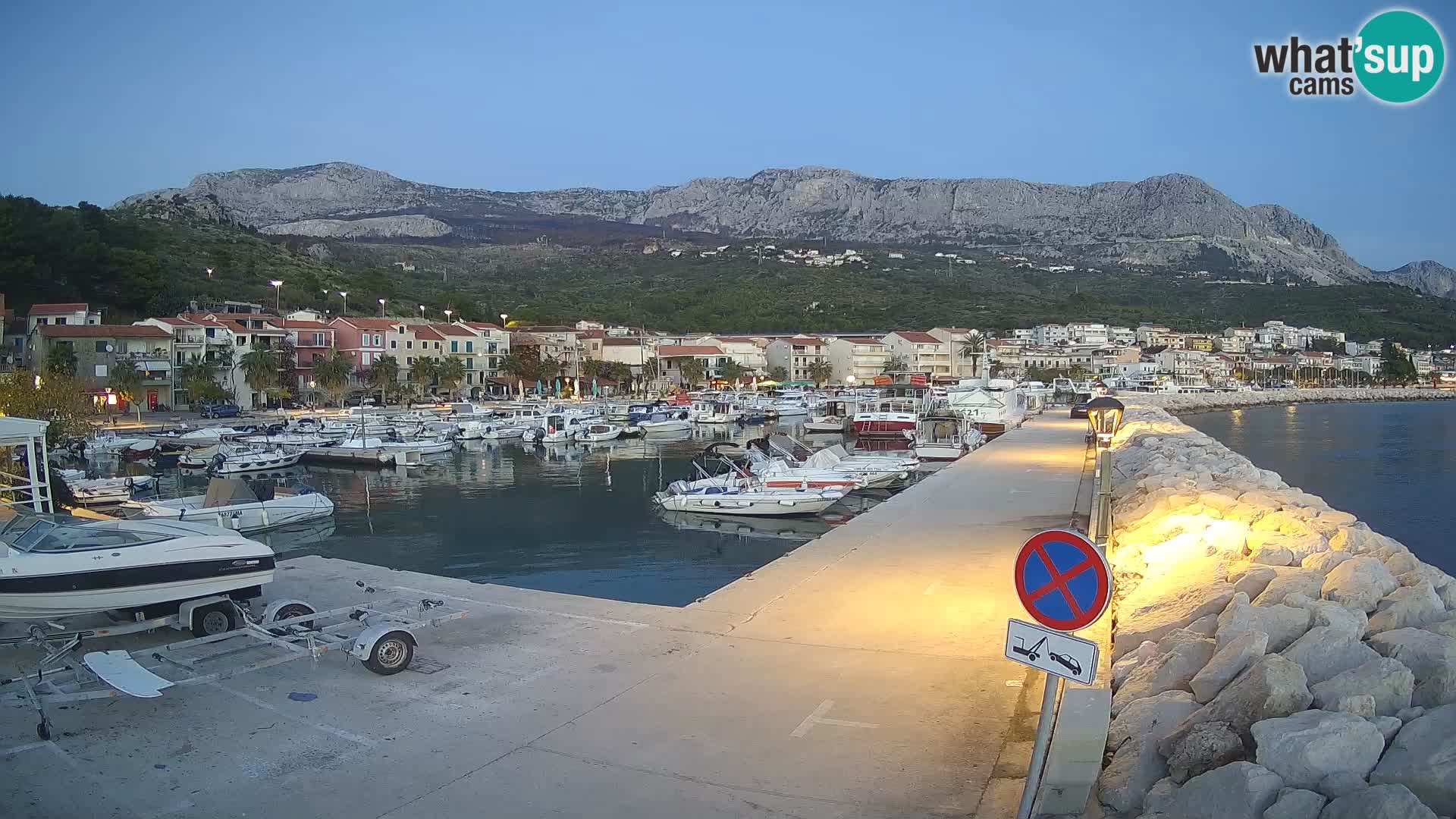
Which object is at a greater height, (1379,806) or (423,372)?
(423,372)

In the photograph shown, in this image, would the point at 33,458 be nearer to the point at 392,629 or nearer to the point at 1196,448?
the point at 392,629

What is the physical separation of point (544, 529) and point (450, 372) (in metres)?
56.9

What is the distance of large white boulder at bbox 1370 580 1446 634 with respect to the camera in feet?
22.4

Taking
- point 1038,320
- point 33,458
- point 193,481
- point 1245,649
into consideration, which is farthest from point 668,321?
point 1245,649

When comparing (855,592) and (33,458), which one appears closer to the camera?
(855,592)

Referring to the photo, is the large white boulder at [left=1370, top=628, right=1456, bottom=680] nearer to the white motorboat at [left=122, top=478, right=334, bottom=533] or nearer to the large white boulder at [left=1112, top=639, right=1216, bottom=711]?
the large white boulder at [left=1112, top=639, right=1216, bottom=711]

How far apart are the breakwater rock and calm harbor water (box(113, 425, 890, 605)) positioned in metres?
67.2

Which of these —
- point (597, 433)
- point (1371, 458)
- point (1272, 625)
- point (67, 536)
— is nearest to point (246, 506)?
point (67, 536)

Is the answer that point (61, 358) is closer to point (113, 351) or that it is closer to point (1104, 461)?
point (113, 351)

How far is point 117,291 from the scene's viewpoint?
257 feet

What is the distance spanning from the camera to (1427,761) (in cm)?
452

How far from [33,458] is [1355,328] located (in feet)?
641

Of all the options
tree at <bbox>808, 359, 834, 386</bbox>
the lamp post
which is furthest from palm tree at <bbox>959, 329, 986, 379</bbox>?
the lamp post

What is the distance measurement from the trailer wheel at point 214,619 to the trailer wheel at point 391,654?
2.34 metres
